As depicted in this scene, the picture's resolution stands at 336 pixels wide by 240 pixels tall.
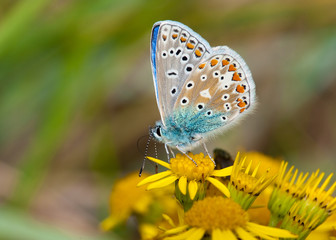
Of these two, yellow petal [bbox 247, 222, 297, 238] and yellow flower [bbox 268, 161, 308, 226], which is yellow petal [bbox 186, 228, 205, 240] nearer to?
yellow petal [bbox 247, 222, 297, 238]

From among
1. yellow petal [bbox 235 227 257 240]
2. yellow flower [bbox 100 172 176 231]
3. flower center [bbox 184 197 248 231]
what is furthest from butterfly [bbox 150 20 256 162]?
yellow petal [bbox 235 227 257 240]

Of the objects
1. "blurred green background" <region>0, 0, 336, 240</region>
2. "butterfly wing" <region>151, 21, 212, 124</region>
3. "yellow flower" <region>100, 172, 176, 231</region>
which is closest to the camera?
"butterfly wing" <region>151, 21, 212, 124</region>

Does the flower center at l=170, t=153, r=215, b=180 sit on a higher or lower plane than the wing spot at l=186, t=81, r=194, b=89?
lower

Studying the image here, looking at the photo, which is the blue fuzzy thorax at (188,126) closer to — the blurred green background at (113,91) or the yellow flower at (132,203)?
the yellow flower at (132,203)

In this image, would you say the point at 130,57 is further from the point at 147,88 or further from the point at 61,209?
the point at 61,209

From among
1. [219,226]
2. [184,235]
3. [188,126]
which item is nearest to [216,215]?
[219,226]

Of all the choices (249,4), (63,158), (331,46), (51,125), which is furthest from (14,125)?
(331,46)
